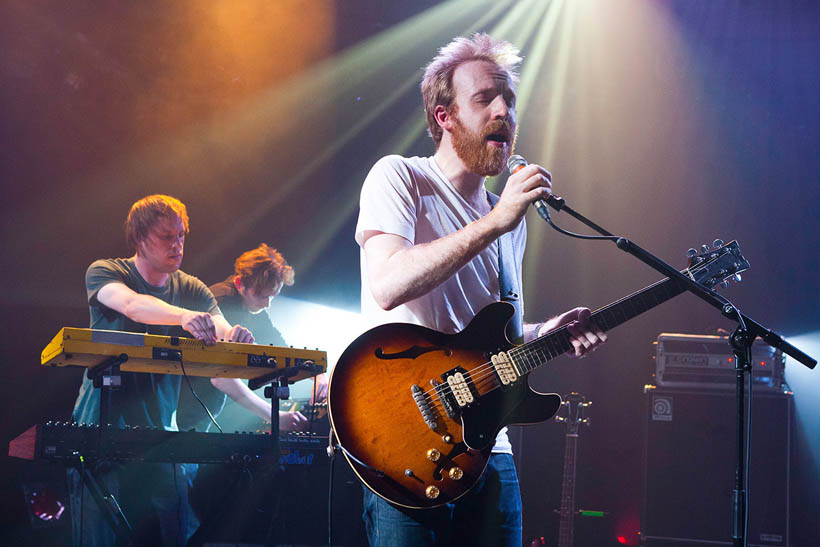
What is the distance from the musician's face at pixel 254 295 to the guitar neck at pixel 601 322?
3.51 metres

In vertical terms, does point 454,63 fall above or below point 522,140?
below

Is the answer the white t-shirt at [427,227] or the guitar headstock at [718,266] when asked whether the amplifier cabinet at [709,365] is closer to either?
the guitar headstock at [718,266]

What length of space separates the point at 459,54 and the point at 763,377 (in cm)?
379

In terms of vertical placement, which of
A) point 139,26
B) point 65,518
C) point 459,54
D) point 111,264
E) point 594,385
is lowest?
point 65,518

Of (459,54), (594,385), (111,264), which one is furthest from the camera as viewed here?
(594,385)

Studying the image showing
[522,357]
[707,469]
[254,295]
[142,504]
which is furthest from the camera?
[254,295]

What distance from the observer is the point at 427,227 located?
224 cm

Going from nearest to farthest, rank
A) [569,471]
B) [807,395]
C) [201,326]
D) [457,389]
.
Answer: [457,389] → [201,326] → [569,471] → [807,395]

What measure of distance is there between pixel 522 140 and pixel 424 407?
16.2 ft

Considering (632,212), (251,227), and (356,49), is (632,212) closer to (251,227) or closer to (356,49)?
(356,49)

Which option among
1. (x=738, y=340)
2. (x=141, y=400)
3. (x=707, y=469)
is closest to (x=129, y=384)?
(x=141, y=400)

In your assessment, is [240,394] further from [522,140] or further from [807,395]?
[807,395]

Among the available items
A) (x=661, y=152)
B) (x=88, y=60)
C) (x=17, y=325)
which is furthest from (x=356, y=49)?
(x=17, y=325)

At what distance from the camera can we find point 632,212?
6527 mm
